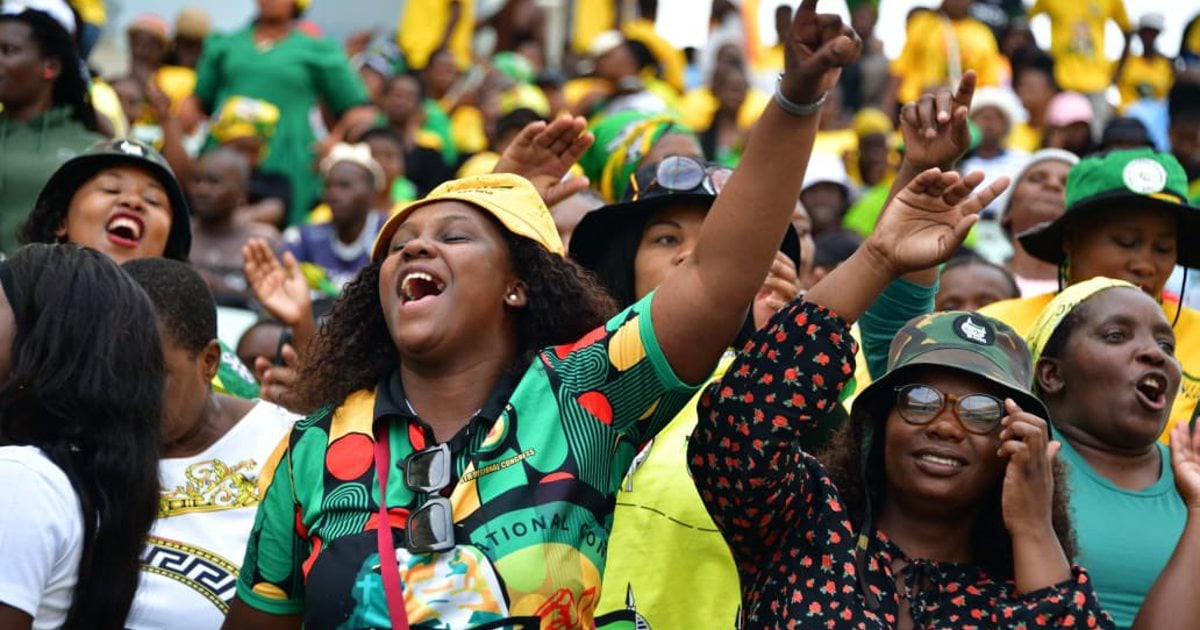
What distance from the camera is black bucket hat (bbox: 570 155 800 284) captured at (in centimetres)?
476

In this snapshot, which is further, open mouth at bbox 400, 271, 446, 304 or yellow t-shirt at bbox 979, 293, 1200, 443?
→ yellow t-shirt at bbox 979, 293, 1200, 443

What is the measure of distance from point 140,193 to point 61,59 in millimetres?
1462

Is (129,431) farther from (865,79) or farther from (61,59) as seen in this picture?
(865,79)

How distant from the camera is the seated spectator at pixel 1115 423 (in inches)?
173

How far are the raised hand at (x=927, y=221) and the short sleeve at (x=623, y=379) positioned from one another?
0.48 metres

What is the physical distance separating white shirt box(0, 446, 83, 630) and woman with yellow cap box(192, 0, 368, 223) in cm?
800

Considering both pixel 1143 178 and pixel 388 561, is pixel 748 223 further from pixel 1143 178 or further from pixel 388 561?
pixel 1143 178

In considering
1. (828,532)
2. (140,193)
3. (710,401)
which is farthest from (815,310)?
(140,193)

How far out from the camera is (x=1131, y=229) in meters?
5.76

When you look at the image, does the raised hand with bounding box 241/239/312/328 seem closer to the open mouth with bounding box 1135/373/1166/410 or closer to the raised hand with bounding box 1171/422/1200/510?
the open mouth with bounding box 1135/373/1166/410

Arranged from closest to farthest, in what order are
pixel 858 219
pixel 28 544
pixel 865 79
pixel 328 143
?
pixel 28 544, pixel 858 219, pixel 328 143, pixel 865 79

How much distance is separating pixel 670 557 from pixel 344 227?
5.79 meters

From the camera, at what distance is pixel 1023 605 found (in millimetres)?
3762

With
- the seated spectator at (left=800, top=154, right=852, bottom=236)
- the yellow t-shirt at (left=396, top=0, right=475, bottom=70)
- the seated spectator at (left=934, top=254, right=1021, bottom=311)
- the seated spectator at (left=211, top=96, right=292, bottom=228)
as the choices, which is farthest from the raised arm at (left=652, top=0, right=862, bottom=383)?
the yellow t-shirt at (left=396, top=0, right=475, bottom=70)
